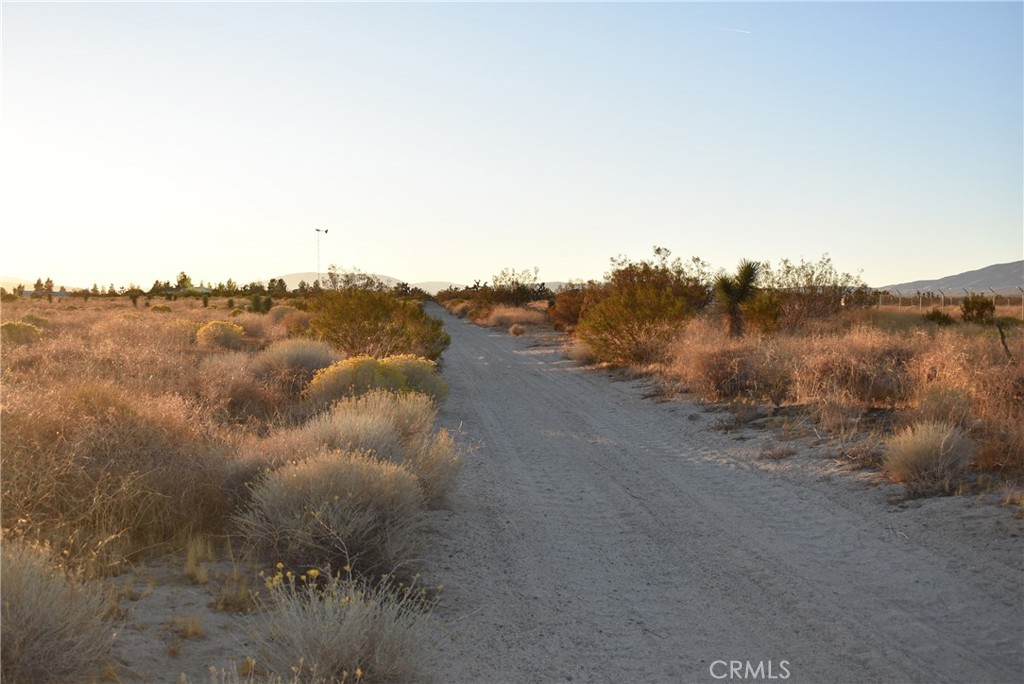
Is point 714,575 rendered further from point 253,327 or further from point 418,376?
point 253,327

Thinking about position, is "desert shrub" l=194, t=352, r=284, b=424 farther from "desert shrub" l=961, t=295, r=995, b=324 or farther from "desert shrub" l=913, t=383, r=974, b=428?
"desert shrub" l=961, t=295, r=995, b=324

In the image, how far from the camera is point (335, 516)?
599 centimetres

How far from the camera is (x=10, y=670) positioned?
13.3ft

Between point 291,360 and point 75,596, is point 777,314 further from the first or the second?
point 75,596

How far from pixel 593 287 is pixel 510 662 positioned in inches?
1188

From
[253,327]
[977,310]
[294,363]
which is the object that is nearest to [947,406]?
[294,363]

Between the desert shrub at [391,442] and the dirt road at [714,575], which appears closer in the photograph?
the dirt road at [714,575]

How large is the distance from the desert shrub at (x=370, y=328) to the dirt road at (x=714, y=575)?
30.2ft

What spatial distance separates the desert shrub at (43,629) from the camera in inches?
161

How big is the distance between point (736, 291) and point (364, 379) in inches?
523

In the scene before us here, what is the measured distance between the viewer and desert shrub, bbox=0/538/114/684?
4.09 meters

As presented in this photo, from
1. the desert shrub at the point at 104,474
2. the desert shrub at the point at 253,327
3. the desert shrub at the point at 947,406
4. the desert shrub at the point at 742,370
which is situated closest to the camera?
the desert shrub at the point at 104,474

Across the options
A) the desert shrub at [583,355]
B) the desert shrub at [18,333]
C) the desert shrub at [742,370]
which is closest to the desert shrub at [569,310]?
the desert shrub at [583,355]

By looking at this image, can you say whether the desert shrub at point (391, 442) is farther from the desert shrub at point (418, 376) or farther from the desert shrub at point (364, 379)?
the desert shrub at point (418, 376)
